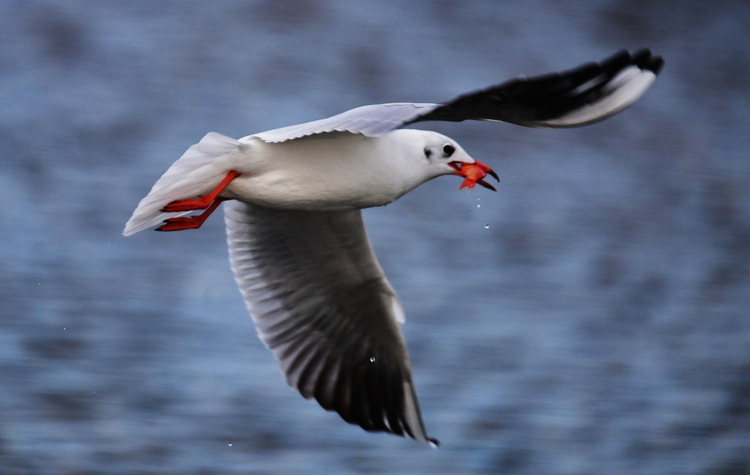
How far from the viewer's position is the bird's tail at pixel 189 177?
2045mm

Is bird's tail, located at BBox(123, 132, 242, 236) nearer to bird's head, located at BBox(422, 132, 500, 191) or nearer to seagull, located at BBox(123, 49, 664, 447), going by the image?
seagull, located at BBox(123, 49, 664, 447)

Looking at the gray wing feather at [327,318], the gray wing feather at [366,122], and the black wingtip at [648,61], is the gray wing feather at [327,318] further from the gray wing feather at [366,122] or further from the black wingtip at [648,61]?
the black wingtip at [648,61]

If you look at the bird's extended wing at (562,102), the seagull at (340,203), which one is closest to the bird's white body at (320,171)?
the seagull at (340,203)

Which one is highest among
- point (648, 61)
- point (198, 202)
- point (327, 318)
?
point (648, 61)

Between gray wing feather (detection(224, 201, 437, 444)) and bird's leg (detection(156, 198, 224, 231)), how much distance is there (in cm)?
41

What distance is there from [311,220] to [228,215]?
19 cm

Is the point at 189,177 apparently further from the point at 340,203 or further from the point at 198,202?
the point at 340,203

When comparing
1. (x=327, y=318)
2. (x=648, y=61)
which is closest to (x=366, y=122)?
(x=648, y=61)

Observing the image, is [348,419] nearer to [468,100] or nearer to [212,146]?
[212,146]

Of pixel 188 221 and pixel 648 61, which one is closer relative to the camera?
pixel 648 61

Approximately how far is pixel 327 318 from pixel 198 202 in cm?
67

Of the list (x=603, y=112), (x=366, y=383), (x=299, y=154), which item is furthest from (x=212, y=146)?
(x=366, y=383)

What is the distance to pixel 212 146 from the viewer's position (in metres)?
2.07

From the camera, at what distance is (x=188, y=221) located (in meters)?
2.18
